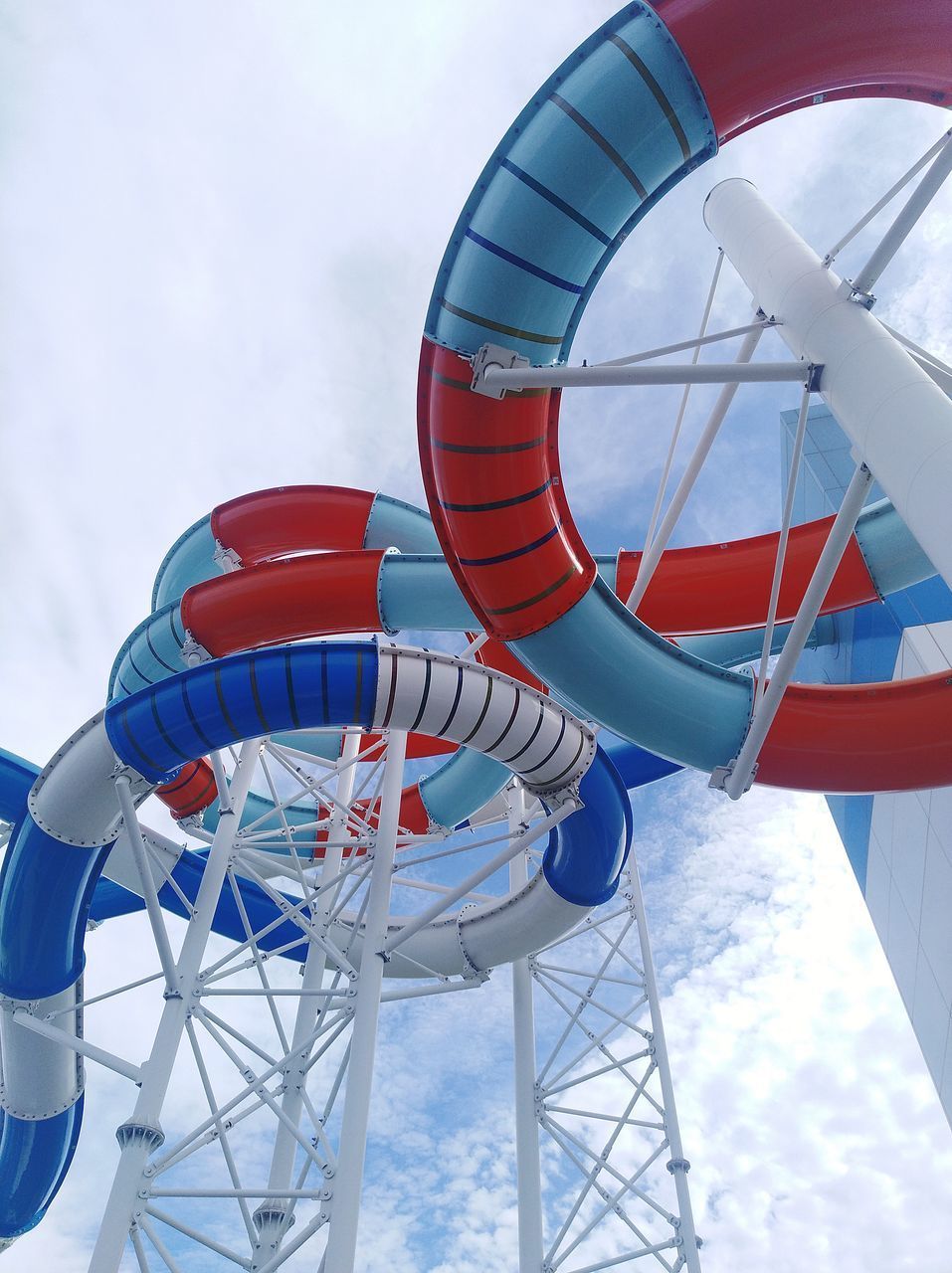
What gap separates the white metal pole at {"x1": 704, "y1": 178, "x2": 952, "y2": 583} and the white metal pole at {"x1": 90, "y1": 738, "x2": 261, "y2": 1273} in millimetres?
7251

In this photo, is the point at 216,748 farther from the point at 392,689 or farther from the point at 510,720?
the point at 510,720

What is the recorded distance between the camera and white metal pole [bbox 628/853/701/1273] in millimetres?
10000

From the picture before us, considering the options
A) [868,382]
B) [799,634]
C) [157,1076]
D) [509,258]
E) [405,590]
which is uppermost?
[405,590]

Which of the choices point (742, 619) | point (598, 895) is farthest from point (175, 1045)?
point (742, 619)

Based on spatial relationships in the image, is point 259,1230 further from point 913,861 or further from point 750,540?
point 913,861

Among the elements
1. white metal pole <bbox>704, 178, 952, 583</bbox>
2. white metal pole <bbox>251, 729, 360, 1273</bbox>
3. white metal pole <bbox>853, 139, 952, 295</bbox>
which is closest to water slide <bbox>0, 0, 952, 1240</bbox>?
white metal pole <bbox>704, 178, 952, 583</bbox>

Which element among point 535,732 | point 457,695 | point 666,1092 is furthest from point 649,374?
point 666,1092

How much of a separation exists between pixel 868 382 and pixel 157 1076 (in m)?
7.88

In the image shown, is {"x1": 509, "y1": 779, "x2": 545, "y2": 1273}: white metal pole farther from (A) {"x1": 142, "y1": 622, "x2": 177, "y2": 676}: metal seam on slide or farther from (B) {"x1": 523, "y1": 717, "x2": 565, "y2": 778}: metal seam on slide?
(A) {"x1": 142, "y1": 622, "x2": 177, "y2": 676}: metal seam on slide

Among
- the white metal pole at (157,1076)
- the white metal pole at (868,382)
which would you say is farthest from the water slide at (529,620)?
the white metal pole at (157,1076)

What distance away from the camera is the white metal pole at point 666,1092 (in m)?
10.0

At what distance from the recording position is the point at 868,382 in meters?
5.09

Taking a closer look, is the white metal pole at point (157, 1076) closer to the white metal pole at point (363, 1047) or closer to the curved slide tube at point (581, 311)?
the white metal pole at point (363, 1047)

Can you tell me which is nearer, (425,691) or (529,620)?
(529,620)
